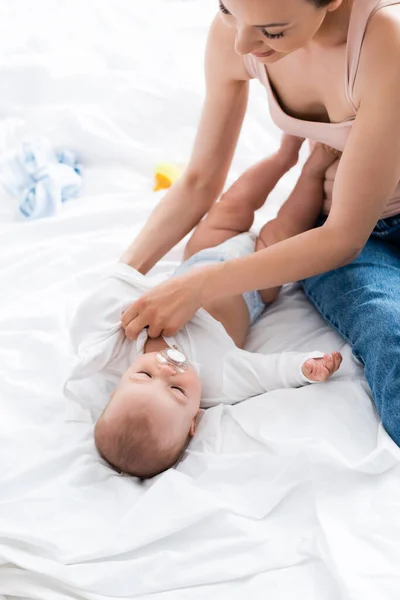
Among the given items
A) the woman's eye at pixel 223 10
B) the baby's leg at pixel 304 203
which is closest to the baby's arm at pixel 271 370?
the baby's leg at pixel 304 203

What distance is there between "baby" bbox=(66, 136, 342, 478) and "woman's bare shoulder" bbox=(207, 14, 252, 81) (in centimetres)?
25

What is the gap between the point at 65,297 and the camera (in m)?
1.58

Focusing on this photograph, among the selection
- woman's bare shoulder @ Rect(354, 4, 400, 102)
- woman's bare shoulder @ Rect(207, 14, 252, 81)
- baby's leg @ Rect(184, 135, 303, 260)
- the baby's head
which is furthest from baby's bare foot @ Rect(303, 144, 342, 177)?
the baby's head

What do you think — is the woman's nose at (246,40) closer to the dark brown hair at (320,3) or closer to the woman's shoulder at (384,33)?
the dark brown hair at (320,3)

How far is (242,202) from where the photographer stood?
1656mm

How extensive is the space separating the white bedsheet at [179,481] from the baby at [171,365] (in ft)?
0.12

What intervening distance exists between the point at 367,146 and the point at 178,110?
38.5 inches

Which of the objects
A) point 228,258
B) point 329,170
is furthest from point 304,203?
point 228,258

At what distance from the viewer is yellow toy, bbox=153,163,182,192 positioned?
1889mm

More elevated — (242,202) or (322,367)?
(242,202)

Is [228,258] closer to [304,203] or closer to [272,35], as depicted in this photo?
[304,203]

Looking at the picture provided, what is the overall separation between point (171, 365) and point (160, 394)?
0.23 ft

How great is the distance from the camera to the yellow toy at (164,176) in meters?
1.89

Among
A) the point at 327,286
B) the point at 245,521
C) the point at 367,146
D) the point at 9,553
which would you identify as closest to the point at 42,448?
the point at 9,553
